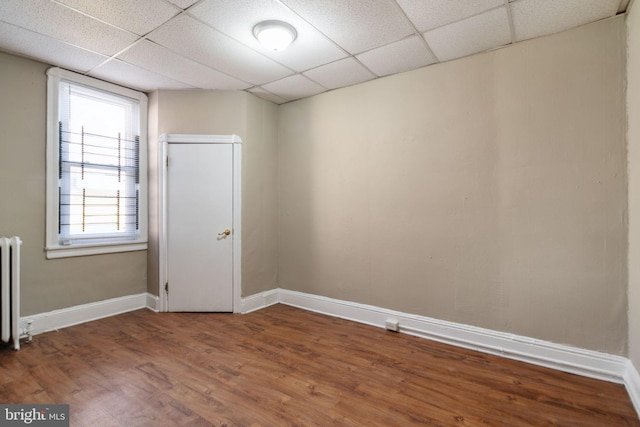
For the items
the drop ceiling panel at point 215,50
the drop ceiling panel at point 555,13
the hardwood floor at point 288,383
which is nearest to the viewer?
the hardwood floor at point 288,383

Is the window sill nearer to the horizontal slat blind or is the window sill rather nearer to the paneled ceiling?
the horizontal slat blind

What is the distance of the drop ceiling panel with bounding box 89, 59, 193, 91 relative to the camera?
303 centimetres

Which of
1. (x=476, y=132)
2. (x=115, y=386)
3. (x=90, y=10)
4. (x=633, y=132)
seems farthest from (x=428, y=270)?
(x=90, y=10)

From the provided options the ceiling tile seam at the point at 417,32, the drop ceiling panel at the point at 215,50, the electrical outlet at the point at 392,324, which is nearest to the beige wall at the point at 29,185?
the drop ceiling panel at the point at 215,50

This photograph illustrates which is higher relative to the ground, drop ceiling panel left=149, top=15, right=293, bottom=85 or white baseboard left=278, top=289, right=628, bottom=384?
drop ceiling panel left=149, top=15, right=293, bottom=85

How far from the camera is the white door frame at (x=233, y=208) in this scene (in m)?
3.57

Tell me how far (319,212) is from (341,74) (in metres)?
1.52

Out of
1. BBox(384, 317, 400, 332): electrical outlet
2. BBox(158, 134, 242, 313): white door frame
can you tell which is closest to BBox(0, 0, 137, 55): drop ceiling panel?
BBox(158, 134, 242, 313): white door frame

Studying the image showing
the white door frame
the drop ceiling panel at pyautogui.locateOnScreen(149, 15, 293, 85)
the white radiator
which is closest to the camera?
the drop ceiling panel at pyautogui.locateOnScreen(149, 15, 293, 85)

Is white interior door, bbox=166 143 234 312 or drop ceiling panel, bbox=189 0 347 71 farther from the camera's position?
white interior door, bbox=166 143 234 312

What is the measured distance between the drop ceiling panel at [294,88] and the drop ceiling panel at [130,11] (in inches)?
51.6

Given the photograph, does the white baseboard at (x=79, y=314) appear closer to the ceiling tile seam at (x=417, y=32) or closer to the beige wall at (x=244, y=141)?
the beige wall at (x=244, y=141)

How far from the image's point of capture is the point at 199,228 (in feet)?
11.8

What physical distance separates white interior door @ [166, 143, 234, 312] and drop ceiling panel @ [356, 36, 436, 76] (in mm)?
1810
